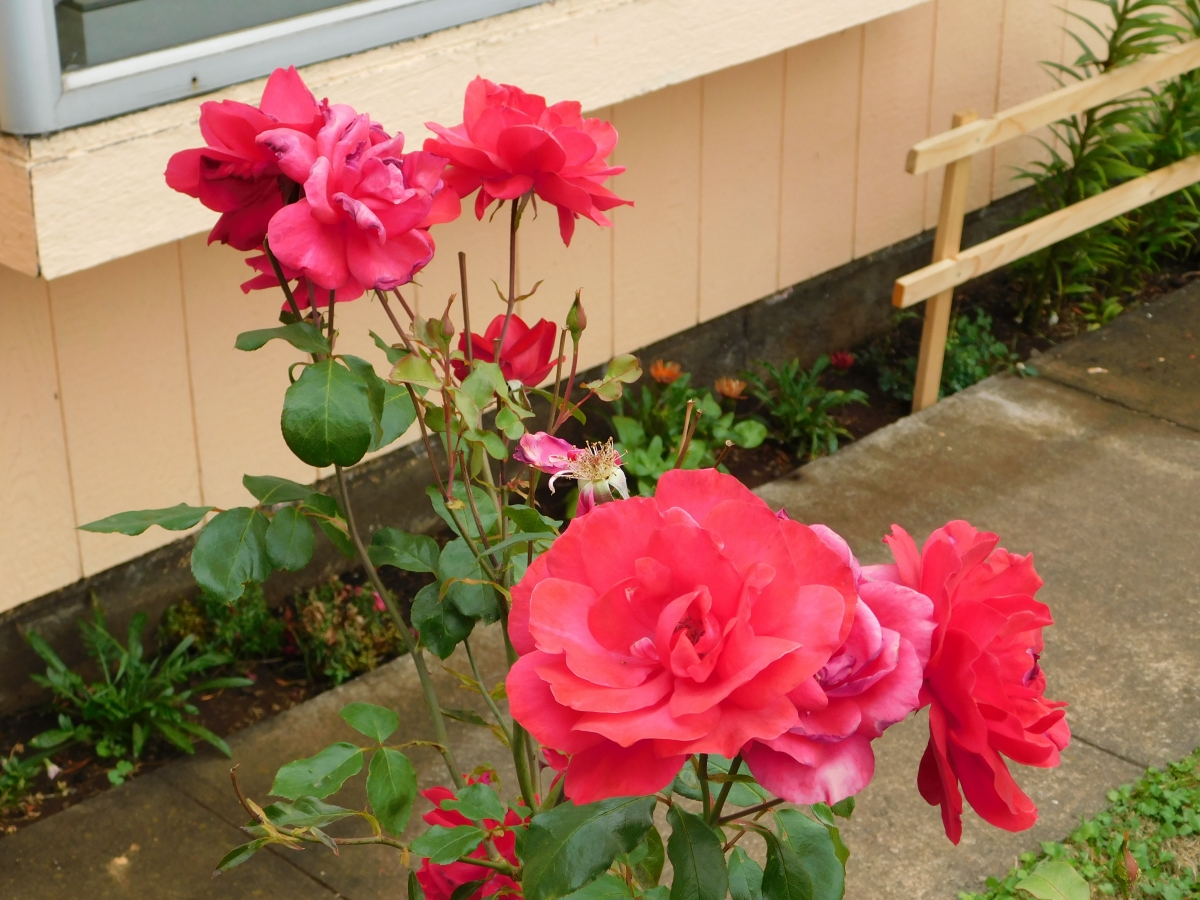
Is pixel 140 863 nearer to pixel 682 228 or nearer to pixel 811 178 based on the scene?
pixel 682 228

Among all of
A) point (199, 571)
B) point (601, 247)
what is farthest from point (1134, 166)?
point (199, 571)

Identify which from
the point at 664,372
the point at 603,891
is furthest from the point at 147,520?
the point at 664,372

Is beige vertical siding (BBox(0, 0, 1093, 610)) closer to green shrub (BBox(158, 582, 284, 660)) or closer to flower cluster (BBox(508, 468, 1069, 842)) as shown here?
green shrub (BBox(158, 582, 284, 660))

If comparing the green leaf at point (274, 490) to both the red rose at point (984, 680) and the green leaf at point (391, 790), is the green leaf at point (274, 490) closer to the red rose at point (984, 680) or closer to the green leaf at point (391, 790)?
the green leaf at point (391, 790)

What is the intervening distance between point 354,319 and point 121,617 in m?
0.85

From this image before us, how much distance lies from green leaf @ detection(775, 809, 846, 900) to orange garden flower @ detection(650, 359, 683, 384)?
113 inches

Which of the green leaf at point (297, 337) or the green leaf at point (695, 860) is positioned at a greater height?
the green leaf at point (297, 337)

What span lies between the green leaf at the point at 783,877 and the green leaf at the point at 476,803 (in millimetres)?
290

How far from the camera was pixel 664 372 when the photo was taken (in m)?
4.05

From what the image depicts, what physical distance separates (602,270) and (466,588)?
2.57 metres

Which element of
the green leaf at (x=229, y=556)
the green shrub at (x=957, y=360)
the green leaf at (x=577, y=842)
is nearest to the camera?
the green leaf at (x=577, y=842)

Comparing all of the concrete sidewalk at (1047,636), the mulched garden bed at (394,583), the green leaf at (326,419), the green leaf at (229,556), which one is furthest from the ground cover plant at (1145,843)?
the green leaf at (326,419)

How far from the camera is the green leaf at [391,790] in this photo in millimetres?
1369

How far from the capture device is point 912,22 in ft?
14.5
